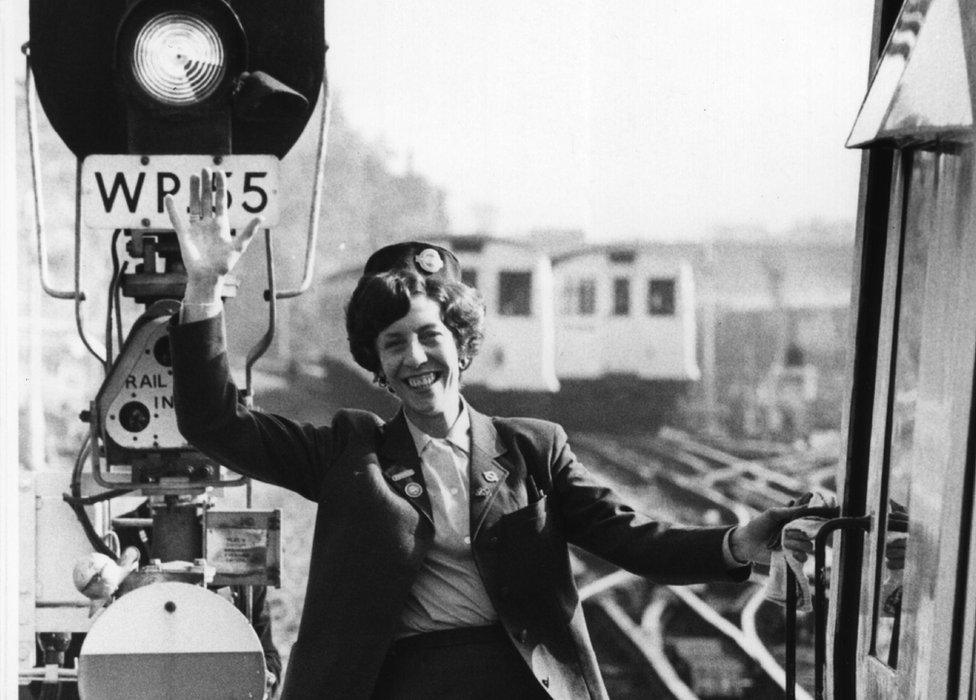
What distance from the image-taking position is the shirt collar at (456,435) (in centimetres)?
247

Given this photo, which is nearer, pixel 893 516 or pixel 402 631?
pixel 893 516

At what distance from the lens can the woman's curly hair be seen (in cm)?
247

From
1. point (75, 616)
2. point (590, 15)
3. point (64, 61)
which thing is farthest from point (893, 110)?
point (590, 15)

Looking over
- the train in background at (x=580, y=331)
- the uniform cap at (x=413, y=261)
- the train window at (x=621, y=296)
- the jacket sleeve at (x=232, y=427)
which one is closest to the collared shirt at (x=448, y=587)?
the jacket sleeve at (x=232, y=427)

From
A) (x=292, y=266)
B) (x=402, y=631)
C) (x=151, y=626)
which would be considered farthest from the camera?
(x=292, y=266)

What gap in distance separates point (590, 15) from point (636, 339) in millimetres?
2771

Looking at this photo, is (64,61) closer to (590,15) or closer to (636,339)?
(590,15)

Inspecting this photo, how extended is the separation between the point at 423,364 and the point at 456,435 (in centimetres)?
15

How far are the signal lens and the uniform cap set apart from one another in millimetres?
623

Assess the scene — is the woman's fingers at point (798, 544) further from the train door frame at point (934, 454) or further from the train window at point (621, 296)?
the train window at point (621, 296)

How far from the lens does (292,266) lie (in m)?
6.43

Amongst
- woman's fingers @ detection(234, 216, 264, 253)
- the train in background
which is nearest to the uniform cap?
woman's fingers @ detection(234, 216, 264, 253)

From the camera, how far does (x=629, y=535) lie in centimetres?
240

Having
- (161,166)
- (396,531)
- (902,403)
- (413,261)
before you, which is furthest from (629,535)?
(161,166)
